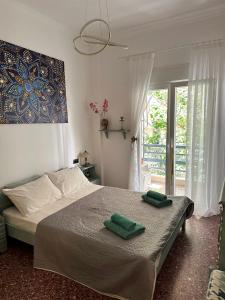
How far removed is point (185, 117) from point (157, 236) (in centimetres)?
214

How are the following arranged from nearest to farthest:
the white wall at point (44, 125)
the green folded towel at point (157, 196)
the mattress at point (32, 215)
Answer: the mattress at point (32, 215), the green folded towel at point (157, 196), the white wall at point (44, 125)

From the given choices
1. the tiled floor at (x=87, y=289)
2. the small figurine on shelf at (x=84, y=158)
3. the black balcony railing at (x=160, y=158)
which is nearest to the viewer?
the tiled floor at (x=87, y=289)

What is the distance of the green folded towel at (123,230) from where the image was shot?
185 centimetres

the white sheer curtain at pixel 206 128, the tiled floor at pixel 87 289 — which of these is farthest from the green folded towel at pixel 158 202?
the white sheer curtain at pixel 206 128

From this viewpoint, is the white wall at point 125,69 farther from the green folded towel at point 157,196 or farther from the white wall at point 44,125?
the green folded towel at point 157,196

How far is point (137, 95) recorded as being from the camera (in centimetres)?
359

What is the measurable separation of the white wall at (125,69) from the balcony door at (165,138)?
0.92 ft

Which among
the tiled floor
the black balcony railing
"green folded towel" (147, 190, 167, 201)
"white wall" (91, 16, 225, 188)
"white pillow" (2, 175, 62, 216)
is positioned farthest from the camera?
the black balcony railing

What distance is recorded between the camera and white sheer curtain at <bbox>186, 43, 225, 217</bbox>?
9.82 feet

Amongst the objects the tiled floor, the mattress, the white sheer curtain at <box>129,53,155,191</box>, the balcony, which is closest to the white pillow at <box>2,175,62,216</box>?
the mattress

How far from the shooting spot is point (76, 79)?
3758 millimetres

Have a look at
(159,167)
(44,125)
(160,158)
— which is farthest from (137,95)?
(44,125)

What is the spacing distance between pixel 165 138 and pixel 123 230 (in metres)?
2.12

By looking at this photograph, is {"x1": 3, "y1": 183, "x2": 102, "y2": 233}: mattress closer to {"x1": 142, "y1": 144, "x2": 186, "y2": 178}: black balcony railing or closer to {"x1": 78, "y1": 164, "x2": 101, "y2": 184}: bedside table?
{"x1": 78, "y1": 164, "x2": 101, "y2": 184}: bedside table
